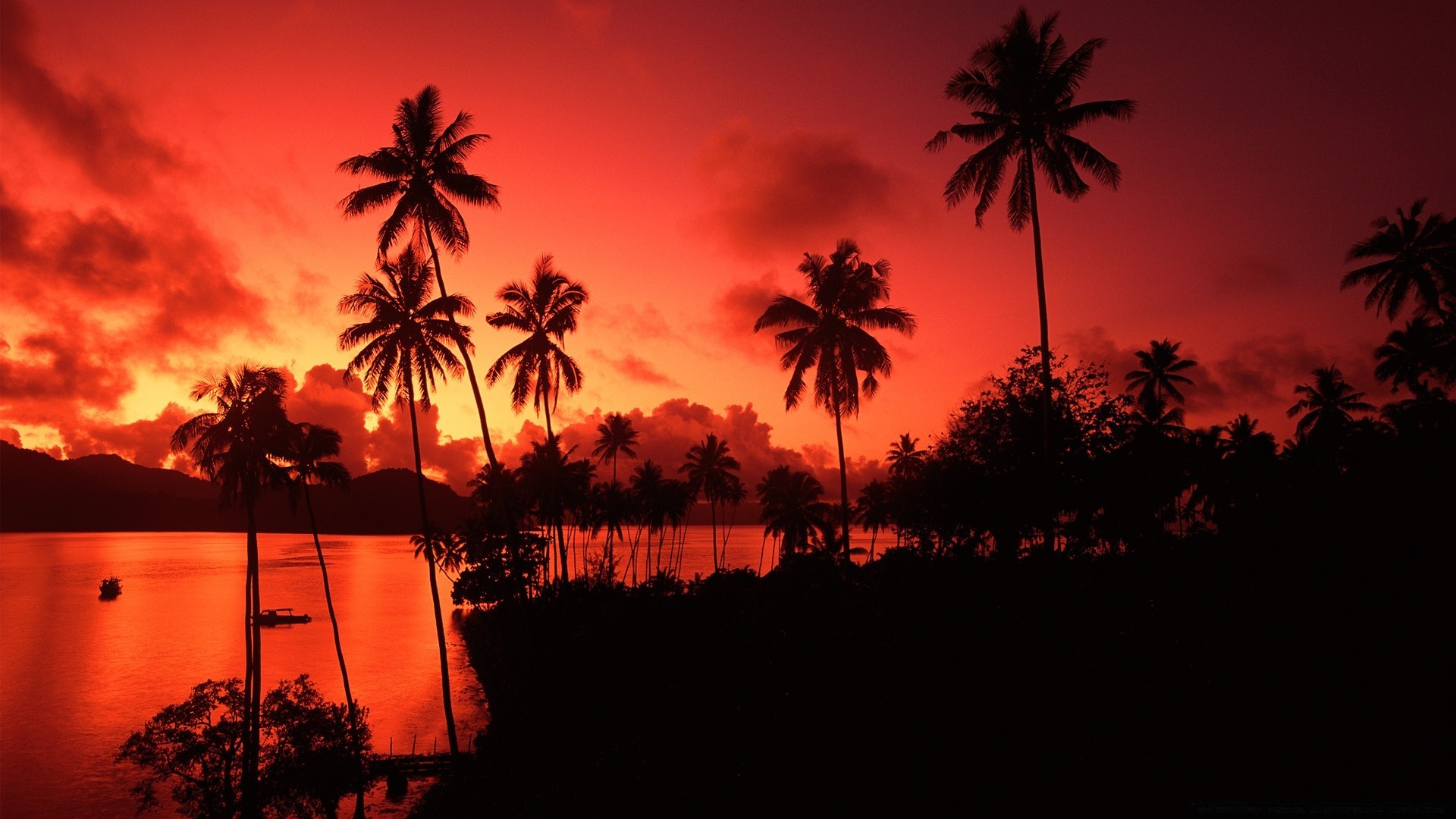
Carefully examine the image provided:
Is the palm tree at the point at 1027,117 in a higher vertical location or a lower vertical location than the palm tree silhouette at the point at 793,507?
higher

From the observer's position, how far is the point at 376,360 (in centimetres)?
3322

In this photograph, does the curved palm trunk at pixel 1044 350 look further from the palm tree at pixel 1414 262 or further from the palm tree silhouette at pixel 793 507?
the palm tree silhouette at pixel 793 507

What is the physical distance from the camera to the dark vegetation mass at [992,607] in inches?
833

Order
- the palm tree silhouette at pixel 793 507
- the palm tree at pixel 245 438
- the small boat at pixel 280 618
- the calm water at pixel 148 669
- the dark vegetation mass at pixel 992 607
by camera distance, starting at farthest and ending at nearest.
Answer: the small boat at pixel 280 618
the palm tree silhouette at pixel 793 507
the calm water at pixel 148 669
the palm tree at pixel 245 438
the dark vegetation mass at pixel 992 607

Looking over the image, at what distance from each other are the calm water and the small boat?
1.91 metres

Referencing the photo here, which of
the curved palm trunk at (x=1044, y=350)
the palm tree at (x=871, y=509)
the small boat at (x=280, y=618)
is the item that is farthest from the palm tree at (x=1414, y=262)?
the small boat at (x=280, y=618)

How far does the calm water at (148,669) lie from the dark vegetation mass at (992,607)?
12.9 metres

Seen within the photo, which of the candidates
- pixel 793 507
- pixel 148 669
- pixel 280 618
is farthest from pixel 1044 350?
pixel 280 618

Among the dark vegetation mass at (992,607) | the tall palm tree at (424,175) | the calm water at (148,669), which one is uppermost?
the tall palm tree at (424,175)

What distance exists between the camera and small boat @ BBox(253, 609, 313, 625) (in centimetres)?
10812

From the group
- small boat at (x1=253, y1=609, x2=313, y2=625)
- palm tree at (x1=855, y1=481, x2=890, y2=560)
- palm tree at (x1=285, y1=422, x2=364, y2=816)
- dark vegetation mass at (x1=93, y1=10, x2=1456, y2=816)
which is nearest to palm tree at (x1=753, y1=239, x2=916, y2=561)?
dark vegetation mass at (x1=93, y1=10, x2=1456, y2=816)

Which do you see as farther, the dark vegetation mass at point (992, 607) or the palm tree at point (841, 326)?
the palm tree at point (841, 326)

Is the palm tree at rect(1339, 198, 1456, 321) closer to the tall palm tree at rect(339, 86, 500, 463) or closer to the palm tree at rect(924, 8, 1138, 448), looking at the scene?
the palm tree at rect(924, 8, 1138, 448)

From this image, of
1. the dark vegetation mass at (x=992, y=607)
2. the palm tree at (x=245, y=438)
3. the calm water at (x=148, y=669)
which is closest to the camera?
the dark vegetation mass at (x=992, y=607)
